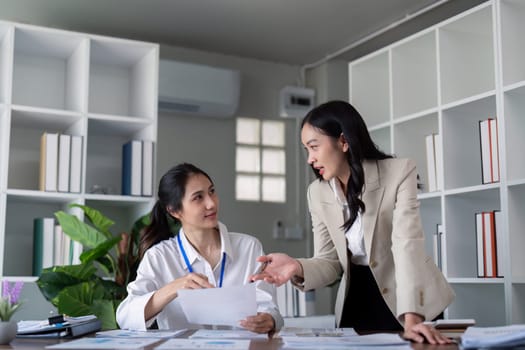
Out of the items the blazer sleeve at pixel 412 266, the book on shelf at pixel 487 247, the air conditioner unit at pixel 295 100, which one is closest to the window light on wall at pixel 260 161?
the air conditioner unit at pixel 295 100

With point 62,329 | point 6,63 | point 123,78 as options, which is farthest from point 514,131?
point 6,63

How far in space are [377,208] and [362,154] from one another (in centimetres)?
17

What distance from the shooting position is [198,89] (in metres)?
4.73

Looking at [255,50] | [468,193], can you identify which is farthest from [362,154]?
[255,50]

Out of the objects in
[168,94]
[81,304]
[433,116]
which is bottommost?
[81,304]

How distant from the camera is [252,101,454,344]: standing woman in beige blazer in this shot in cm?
193

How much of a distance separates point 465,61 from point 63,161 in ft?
6.95

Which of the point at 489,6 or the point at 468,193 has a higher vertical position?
the point at 489,6

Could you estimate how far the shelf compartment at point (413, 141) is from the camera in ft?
12.2

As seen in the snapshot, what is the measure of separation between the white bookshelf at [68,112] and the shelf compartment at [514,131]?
1858mm

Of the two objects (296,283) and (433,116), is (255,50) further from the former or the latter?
(296,283)

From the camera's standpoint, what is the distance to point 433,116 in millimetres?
3547

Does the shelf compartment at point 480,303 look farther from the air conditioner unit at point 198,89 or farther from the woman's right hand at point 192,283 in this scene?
the air conditioner unit at point 198,89

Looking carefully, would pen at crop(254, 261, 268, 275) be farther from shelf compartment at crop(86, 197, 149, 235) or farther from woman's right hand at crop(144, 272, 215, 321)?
shelf compartment at crop(86, 197, 149, 235)
